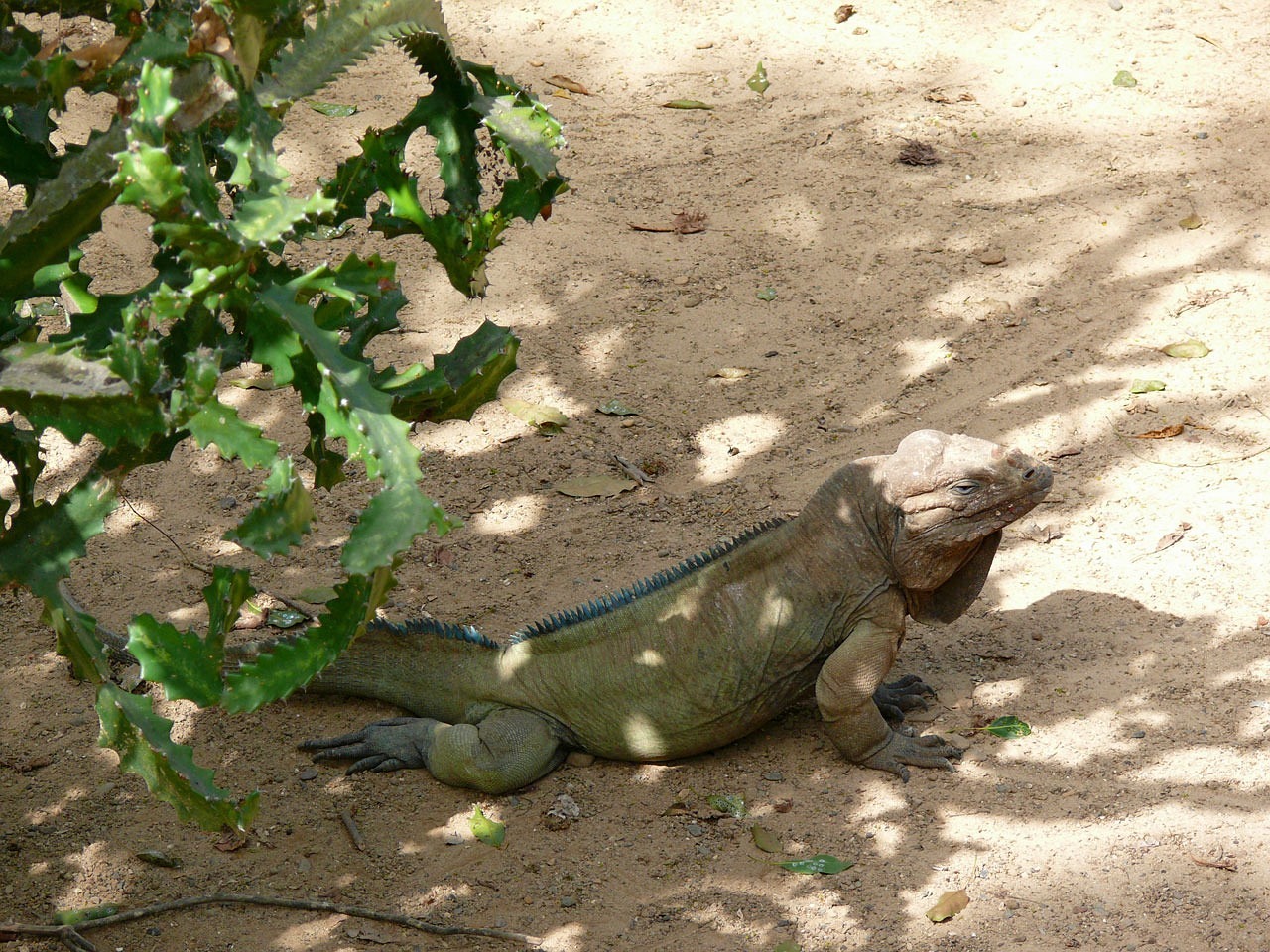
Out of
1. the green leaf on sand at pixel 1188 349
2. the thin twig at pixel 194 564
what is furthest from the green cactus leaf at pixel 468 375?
the green leaf on sand at pixel 1188 349

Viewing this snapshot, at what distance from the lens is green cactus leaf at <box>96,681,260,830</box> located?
9.97 ft

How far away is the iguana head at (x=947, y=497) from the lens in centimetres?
453

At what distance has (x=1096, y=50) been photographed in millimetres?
8852

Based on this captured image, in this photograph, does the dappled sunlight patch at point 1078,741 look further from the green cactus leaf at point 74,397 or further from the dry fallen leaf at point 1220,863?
the green cactus leaf at point 74,397

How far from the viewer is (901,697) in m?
4.98

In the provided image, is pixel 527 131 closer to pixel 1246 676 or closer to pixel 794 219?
pixel 1246 676

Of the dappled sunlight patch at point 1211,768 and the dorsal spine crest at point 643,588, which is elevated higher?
the dorsal spine crest at point 643,588

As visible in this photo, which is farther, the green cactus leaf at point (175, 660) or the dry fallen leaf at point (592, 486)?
the dry fallen leaf at point (592, 486)

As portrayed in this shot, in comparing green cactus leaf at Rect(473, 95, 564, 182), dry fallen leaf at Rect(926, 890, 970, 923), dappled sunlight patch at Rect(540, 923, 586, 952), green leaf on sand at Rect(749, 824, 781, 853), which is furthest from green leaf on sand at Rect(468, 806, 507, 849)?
green cactus leaf at Rect(473, 95, 564, 182)

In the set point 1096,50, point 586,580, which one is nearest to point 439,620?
point 586,580

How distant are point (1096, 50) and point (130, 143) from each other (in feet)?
25.9

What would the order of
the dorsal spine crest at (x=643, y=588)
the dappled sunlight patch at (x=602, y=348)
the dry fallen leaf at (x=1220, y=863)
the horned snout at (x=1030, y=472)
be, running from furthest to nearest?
the dappled sunlight patch at (x=602, y=348), the dorsal spine crest at (x=643, y=588), the horned snout at (x=1030, y=472), the dry fallen leaf at (x=1220, y=863)

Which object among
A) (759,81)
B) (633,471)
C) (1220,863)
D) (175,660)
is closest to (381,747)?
(175,660)

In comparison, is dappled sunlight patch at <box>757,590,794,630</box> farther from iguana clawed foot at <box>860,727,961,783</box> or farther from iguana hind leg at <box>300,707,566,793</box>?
iguana hind leg at <box>300,707,566,793</box>
